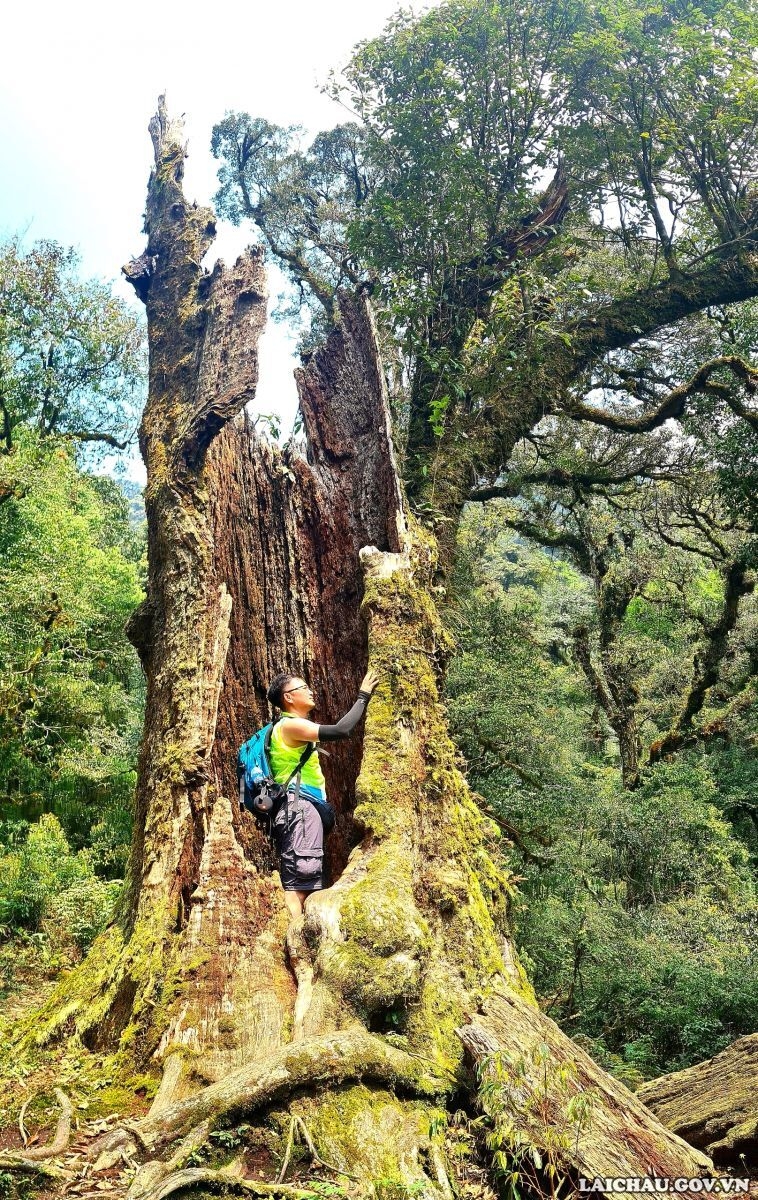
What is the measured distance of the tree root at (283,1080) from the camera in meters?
2.73

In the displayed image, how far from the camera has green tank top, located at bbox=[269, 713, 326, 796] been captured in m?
4.70

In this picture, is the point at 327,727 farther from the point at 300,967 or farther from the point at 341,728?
the point at 300,967

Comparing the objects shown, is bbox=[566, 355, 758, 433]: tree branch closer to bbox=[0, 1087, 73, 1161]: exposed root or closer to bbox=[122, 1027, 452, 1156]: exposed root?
bbox=[122, 1027, 452, 1156]: exposed root

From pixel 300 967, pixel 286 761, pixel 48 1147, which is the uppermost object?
pixel 286 761

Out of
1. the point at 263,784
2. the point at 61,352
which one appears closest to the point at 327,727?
the point at 263,784

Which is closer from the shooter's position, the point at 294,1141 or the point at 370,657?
the point at 294,1141

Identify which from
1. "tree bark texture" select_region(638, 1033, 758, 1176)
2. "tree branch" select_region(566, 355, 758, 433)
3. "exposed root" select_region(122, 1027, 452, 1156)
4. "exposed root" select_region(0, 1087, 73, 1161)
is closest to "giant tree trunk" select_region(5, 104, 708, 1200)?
"exposed root" select_region(122, 1027, 452, 1156)

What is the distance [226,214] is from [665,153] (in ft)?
45.6

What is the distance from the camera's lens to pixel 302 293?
2017 cm

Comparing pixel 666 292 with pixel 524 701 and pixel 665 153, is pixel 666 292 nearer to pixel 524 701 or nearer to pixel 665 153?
pixel 665 153

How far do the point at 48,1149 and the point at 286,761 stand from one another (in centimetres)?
219

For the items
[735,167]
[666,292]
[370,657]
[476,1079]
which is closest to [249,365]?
[370,657]

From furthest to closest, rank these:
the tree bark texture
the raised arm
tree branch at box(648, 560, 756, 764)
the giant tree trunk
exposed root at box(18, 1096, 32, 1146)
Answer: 1. tree branch at box(648, 560, 756, 764)
2. the raised arm
3. the tree bark texture
4. exposed root at box(18, 1096, 32, 1146)
5. the giant tree trunk

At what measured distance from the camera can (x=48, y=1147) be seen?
2.96 m
